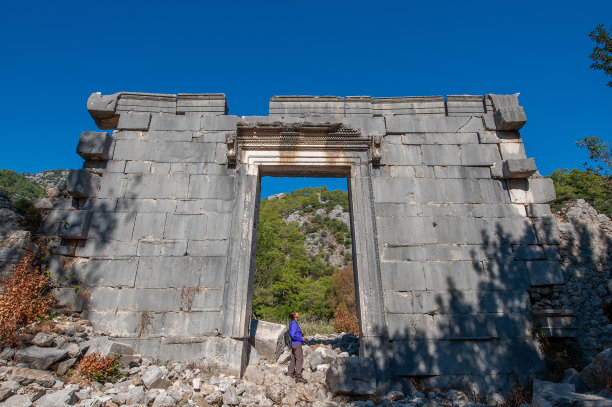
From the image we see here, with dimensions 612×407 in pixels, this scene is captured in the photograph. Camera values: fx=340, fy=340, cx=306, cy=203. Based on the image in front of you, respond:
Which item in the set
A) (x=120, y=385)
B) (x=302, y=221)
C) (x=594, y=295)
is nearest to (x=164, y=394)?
(x=120, y=385)

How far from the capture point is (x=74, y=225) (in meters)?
5.70

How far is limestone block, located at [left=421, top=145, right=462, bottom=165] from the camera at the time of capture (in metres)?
6.23

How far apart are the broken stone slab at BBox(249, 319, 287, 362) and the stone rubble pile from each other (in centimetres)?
58

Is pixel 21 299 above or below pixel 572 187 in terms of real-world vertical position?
below

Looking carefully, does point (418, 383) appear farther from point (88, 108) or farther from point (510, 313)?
point (88, 108)

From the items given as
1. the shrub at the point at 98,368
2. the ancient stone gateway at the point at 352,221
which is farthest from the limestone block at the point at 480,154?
the shrub at the point at 98,368

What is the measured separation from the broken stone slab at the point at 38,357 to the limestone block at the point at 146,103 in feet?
14.2

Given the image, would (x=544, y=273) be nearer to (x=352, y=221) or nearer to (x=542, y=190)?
(x=542, y=190)

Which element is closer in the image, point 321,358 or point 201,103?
point 321,358

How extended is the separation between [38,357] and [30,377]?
1.37ft

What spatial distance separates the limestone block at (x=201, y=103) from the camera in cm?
657

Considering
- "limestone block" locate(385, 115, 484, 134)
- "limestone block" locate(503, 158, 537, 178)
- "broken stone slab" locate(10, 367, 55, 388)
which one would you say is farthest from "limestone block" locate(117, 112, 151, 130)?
"limestone block" locate(503, 158, 537, 178)

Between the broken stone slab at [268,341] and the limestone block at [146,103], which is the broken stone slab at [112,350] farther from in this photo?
the limestone block at [146,103]

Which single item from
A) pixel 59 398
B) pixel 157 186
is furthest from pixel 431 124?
pixel 59 398
